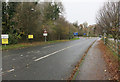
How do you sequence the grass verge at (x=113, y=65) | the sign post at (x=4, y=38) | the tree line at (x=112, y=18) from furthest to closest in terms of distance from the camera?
the sign post at (x=4, y=38) → the tree line at (x=112, y=18) → the grass verge at (x=113, y=65)

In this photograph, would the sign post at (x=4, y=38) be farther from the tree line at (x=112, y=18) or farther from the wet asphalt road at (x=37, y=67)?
the tree line at (x=112, y=18)

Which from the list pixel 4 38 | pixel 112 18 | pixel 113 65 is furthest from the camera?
pixel 4 38

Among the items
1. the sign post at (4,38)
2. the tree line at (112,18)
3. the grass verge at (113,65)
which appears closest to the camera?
the grass verge at (113,65)

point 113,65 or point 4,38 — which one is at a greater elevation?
point 4,38

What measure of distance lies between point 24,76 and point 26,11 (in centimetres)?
1747

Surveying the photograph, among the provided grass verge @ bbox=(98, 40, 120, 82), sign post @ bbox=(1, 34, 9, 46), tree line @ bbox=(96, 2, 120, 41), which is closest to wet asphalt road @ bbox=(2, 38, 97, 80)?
grass verge @ bbox=(98, 40, 120, 82)

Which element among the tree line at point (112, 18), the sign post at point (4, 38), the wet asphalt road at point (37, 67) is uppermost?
the tree line at point (112, 18)

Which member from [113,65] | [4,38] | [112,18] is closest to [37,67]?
[113,65]

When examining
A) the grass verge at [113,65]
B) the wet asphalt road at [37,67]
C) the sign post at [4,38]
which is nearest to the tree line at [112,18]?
the grass verge at [113,65]

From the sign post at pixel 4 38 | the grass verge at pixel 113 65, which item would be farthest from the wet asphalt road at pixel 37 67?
the sign post at pixel 4 38

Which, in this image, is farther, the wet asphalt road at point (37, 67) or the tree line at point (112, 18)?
the tree line at point (112, 18)

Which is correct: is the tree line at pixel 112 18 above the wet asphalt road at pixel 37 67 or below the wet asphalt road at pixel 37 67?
above

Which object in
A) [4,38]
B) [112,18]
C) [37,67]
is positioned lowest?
[37,67]

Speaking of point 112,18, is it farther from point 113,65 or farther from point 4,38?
point 4,38
